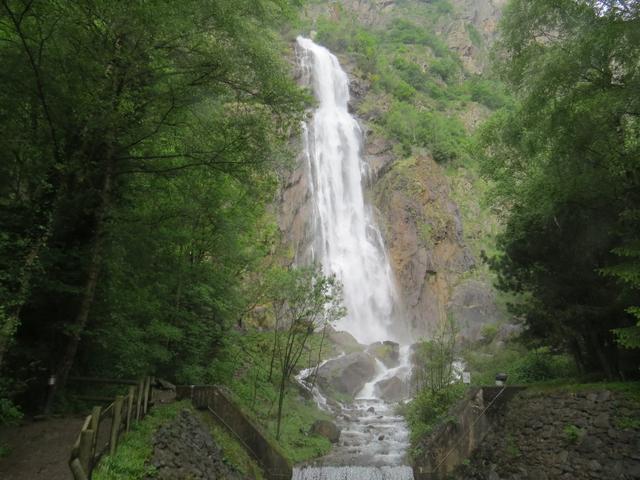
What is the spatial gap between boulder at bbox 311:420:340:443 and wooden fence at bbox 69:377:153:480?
852 cm

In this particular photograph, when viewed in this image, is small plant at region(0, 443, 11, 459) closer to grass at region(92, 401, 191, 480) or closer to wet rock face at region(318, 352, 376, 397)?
grass at region(92, 401, 191, 480)

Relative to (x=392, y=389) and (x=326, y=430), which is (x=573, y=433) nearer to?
(x=326, y=430)

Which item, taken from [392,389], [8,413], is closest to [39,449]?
[8,413]

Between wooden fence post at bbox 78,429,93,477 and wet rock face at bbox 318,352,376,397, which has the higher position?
wet rock face at bbox 318,352,376,397

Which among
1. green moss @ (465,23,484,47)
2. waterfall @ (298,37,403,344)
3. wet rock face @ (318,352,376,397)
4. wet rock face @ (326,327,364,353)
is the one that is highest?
green moss @ (465,23,484,47)

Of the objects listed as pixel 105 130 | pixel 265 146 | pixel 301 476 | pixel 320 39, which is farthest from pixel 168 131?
pixel 320 39

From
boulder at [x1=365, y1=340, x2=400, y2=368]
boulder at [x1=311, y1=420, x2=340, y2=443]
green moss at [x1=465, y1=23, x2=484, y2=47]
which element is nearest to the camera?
boulder at [x1=311, y1=420, x2=340, y2=443]

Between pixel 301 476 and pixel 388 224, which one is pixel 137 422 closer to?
pixel 301 476

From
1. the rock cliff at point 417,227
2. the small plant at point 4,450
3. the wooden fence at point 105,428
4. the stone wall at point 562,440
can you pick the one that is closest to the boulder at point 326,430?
the stone wall at point 562,440

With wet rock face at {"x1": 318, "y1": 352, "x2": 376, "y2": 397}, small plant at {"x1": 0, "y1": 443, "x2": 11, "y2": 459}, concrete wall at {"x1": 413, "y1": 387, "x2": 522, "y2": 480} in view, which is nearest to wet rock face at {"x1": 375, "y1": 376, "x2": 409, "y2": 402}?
wet rock face at {"x1": 318, "y1": 352, "x2": 376, "y2": 397}

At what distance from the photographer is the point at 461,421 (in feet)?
38.8

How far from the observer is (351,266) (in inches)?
1357

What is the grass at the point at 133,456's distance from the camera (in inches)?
234

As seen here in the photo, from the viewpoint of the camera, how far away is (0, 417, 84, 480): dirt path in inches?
235
